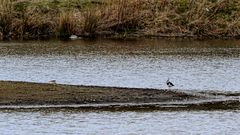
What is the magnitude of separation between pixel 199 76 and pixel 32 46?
16.1 m

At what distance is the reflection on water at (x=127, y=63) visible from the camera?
33.7 m

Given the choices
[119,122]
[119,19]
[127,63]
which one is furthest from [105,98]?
[119,19]

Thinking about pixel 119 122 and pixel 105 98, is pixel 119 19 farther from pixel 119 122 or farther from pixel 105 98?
pixel 119 122

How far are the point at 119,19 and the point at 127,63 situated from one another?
15.8 meters

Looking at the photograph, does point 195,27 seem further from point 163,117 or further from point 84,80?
point 163,117

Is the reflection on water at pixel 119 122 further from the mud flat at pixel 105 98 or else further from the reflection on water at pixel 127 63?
the reflection on water at pixel 127 63

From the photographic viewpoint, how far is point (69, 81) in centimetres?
3319

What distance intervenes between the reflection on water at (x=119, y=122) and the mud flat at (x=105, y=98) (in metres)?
1.17

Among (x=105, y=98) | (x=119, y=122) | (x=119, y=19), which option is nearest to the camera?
(x=119, y=122)

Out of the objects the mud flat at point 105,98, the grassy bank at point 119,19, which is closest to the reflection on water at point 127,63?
the mud flat at point 105,98

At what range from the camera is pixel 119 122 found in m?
24.4

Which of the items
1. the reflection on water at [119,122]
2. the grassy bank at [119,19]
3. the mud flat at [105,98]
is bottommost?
the reflection on water at [119,122]

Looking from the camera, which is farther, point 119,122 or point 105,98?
point 105,98

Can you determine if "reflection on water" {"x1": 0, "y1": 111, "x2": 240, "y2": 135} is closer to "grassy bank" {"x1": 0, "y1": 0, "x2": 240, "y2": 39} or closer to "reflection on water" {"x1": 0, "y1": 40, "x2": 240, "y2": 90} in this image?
"reflection on water" {"x1": 0, "y1": 40, "x2": 240, "y2": 90}
